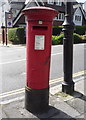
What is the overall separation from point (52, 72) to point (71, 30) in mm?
2734

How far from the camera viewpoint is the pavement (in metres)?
2.98

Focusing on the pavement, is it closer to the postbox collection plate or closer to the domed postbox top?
the postbox collection plate

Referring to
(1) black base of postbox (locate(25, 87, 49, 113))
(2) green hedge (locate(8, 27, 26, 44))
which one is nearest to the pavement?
(1) black base of postbox (locate(25, 87, 49, 113))

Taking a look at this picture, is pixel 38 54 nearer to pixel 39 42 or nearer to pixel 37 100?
pixel 39 42

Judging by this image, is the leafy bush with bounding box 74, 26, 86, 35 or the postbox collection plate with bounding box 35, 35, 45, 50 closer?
the postbox collection plate with bounding box 35, 35, 45, 50

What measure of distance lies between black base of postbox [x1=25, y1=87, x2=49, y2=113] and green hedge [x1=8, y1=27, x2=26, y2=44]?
16.7m

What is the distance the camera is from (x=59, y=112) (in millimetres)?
3123

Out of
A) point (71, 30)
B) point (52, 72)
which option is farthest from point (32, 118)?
point (52, 72)

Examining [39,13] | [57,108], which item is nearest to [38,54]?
[39,13]

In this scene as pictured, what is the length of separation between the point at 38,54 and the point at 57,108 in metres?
1.14

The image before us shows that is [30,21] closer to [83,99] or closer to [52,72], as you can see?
[83,99]

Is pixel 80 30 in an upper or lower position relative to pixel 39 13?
upper

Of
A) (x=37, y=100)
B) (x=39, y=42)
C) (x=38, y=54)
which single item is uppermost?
(x=39, y=42)

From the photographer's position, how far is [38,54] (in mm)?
2920
